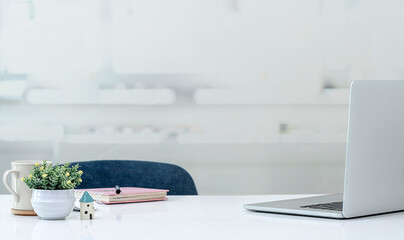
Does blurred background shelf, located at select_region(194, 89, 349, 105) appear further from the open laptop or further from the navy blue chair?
the open laptop

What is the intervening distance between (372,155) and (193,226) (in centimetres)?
44

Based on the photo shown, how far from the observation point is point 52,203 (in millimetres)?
1304

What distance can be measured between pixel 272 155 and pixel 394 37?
0.96 m

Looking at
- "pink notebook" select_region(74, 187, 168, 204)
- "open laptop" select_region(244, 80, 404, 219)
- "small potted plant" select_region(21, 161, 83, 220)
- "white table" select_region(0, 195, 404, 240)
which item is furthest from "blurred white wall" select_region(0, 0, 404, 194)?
"small potted plant" select_region(21, 161, 83, 220)

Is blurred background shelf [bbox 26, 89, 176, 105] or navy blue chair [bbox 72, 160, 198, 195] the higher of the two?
blurred background shelf [bbox 26, 89, 176, 105]

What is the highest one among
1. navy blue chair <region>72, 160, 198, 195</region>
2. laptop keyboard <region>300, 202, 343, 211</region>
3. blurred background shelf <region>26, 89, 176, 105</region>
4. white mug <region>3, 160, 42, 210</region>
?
blurred background shelf <region>26, 89, 176, 105</region>

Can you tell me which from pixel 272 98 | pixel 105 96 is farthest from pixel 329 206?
pixel 105 96

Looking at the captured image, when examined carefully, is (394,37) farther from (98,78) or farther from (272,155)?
(98,78)

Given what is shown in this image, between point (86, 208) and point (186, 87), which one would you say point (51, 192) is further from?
point (186, 87)

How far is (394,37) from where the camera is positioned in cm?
331

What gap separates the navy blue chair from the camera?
2260 mm

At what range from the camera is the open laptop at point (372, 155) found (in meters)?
1.28

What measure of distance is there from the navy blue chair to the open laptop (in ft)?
2.70

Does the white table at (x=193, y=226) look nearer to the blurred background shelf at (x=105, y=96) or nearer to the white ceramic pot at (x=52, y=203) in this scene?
the white ceramic pot at (x=52, y=203)
